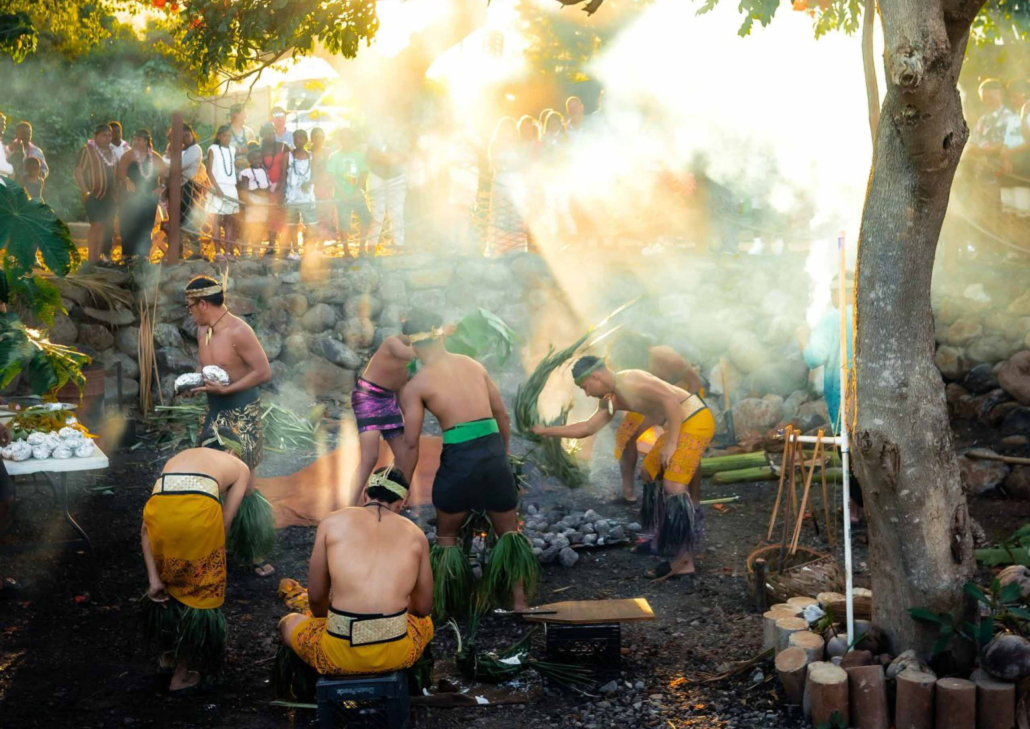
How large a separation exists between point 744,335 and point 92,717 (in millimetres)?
8809

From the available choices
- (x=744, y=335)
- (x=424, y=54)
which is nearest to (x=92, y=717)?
(x=744, y=335)

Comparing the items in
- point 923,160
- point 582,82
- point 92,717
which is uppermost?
point 582,82

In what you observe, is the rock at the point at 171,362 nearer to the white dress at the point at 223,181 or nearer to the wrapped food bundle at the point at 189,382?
the white dress at the point at 223,181

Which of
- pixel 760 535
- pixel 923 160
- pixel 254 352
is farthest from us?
pixel 760 535

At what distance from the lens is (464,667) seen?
5.61m

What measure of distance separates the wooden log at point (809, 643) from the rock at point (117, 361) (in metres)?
8.27

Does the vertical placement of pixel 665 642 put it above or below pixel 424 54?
below

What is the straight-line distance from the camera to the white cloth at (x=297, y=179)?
1273 cm

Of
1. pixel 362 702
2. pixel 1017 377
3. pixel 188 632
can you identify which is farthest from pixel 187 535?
pixel 1017 377

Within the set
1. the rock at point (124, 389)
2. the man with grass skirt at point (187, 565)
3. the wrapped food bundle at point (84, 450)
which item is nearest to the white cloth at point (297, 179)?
the rock at point (124, 389)

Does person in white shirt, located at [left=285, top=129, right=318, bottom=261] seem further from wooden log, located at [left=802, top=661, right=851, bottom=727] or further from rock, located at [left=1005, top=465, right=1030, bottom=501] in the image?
wooden log, located at [left=802, top=661, right=851, bottom=727]

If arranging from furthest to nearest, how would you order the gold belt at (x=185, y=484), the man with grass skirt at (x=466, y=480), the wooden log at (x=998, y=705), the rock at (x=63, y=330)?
the rock at (x=63, y=330) → the man with grass skirt at (x=466, y=480) → the gold belt at (x=185, y=484) → the wooden log at (x=998, y=705)

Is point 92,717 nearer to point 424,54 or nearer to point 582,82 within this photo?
point 424,54

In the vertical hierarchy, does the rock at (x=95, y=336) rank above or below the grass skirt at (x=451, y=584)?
above
